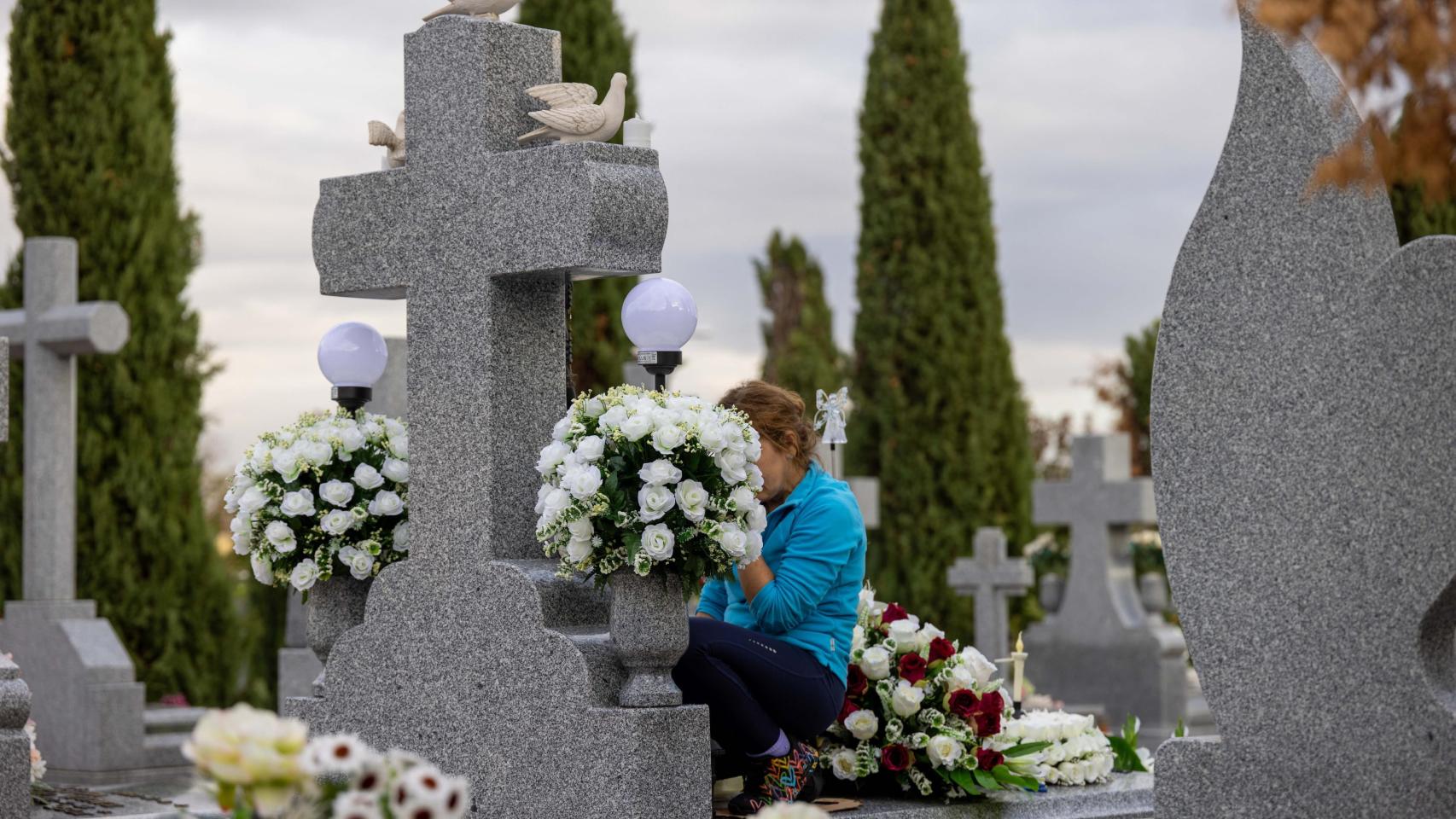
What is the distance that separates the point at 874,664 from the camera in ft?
20.1

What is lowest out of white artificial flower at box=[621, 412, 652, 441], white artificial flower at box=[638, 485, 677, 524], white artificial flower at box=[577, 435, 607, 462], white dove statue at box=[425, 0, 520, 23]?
white artificial flower at box=[638, 485, 677, 524]

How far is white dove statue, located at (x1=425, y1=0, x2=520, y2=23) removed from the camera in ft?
18.9

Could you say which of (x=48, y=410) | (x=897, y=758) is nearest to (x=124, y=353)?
(x=48, y=410)

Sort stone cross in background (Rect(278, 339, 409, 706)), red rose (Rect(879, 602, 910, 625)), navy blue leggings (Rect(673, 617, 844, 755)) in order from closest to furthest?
navy blue leggings (Rect(673, 617, 844, 755)) → red rose (Rect(879, 602, 910, 625)) → stone cross in background (Rect(278, 339, 409, 706))

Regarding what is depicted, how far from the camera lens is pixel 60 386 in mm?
10195

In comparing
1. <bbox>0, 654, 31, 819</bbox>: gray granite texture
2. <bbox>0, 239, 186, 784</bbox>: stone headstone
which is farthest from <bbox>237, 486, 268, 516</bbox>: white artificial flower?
<bbox>0, 239, 186, 784</bbox>: stone headstone

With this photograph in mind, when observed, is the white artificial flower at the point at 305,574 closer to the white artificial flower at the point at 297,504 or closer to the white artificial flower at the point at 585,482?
the white artificial flower at the point at 297,504

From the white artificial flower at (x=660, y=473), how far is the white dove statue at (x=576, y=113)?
112 centimetres

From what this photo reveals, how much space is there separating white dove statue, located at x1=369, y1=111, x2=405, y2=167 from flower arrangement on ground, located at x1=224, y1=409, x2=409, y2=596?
0.91 metres

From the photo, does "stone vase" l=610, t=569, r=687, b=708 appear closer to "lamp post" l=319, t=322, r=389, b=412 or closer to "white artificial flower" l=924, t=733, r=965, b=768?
"white artificial flower" l=924, t=733, r=965, b=768

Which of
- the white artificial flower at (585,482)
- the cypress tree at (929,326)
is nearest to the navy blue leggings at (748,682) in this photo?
the white artificial flower at (585,482)

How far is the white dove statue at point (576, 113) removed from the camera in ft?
17.8

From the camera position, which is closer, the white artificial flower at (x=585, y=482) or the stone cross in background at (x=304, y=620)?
the white artificial flower at (x=585, y=482)

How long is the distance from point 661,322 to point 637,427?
0.66 metres
